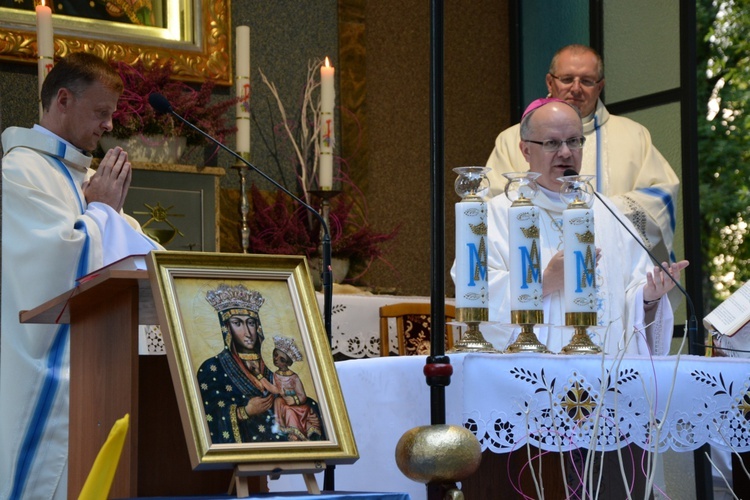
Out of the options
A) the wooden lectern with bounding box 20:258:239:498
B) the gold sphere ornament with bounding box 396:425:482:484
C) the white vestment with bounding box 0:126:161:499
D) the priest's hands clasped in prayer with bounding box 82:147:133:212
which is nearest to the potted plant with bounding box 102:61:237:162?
the white vestment with bounding box 0:126:161:499

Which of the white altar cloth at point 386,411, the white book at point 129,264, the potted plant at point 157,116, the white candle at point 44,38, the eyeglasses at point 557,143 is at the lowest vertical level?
the white altar cloth at point 386,411

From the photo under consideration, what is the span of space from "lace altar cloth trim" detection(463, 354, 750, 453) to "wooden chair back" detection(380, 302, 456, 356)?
197cm

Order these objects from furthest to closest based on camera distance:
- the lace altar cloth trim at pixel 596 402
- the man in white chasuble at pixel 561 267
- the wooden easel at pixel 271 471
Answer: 1. the man in white chasuble at pixel 561 267
2. the lace altar cloth trim at pixel 596 402
3. the wooden easel at pixel 271 471

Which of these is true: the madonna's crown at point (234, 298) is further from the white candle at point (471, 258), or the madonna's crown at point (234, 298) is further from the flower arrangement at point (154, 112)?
the flower arrangement at point (154, 112)

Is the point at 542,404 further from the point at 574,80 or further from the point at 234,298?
the point at 574,80

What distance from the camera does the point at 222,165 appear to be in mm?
5645

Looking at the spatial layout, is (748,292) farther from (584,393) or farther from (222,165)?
(222,165)

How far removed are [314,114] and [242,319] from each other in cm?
423

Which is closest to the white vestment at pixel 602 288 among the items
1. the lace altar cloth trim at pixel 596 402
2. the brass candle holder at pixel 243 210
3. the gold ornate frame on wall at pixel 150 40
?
the lace altar cloth trim at pixel 596 402

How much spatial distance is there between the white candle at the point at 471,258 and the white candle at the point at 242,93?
252 cm

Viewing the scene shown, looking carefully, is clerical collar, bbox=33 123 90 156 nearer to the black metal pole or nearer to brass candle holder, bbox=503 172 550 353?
brass candle holder, bbox=503 172 550 353

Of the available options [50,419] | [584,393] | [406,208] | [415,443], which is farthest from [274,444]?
[406,208]

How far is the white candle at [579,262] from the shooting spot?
254cm

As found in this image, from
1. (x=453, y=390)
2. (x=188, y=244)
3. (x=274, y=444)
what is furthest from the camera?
(x=188, y=244)
